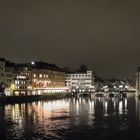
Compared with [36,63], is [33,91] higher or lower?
lower

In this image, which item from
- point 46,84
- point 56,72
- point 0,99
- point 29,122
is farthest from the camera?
point 56,72

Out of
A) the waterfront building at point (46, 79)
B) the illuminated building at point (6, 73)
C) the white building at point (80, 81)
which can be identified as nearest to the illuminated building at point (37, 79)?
the waterfront building at point (46, 79)

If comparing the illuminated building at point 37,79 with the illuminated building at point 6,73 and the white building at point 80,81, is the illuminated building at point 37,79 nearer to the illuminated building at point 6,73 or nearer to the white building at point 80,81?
the illuminated building at point 6,73

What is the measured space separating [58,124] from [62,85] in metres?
120

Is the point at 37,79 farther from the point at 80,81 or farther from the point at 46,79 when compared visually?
the point at 80,81

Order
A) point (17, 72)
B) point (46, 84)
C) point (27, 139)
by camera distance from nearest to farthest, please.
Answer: point (27, 139), point (17, 72), point (46, 84)

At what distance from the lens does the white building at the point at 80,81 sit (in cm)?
18330

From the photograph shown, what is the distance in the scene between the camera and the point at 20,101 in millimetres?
99562

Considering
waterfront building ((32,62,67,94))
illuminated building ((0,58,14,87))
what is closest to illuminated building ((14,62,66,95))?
waterfront building ((32,62,67,94))

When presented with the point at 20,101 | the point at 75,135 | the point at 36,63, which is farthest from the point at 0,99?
the point at 36,63

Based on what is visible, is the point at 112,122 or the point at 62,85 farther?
the point at 62,85

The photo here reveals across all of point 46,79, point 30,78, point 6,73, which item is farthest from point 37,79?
point 6,73

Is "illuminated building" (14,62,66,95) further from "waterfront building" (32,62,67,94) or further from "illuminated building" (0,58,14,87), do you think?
"illuminated building" (0,58,14,87)

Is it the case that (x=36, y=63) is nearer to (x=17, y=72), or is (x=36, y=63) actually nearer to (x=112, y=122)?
(x=17, y=72)
